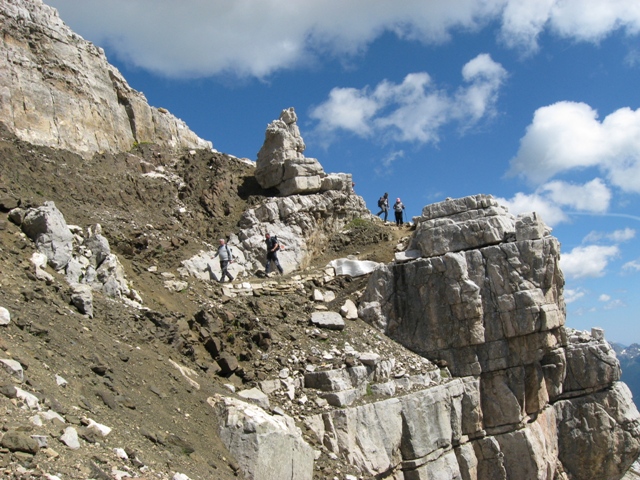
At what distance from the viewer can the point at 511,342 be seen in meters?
19.2

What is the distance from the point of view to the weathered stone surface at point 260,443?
10203 millimetres

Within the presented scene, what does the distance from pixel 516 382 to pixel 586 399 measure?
3.51 metres

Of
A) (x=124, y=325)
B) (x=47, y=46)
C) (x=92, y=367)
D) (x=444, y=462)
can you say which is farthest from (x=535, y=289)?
(x=47, y=46)

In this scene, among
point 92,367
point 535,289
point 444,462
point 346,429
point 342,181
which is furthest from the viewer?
point 342,181

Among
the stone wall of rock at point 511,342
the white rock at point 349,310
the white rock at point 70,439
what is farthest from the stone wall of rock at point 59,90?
the white rock at point 70,439

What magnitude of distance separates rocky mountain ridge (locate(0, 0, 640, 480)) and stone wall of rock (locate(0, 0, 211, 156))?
0.09m

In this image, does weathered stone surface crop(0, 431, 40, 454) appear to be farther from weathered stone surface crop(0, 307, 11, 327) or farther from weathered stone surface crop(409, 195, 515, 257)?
weathered stone surface crop(409, 195, 515, 257)

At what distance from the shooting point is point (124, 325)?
11.7 metres

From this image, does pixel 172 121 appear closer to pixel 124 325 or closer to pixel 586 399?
pixel 124 325

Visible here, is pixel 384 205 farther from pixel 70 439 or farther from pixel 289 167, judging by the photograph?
pixel 70 439

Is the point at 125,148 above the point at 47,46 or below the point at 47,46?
below

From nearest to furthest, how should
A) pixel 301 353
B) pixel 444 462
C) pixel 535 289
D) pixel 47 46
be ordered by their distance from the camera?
pixel 301 353
pixel 444 462
pixel 535 289
pixel 47 46

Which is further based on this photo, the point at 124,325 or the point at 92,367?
the point at 124,325

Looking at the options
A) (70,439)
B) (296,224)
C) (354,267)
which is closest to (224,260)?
(354,267)
